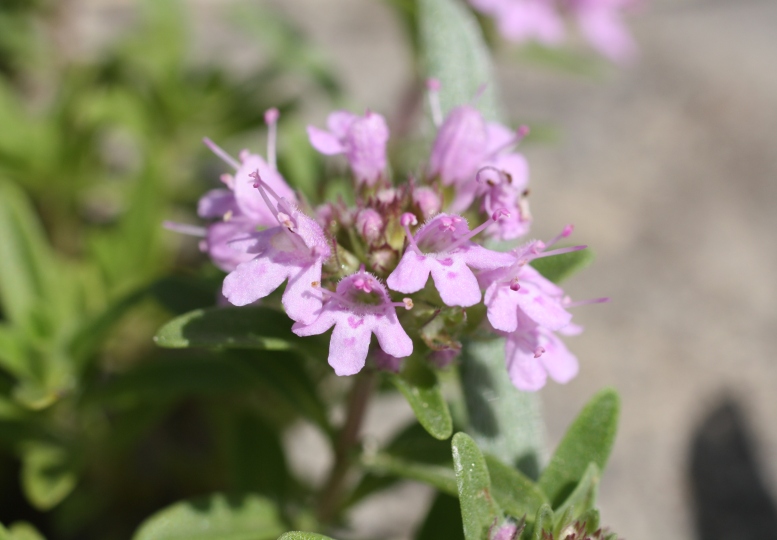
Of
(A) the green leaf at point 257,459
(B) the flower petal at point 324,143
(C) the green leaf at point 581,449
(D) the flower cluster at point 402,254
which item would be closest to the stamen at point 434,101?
(D) the flower cluster at point 402,254

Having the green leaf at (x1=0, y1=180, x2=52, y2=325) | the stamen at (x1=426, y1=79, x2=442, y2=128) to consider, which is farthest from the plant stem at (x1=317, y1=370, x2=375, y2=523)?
the green leaf at (x1=0, y1=180, x2=52, y2=325)

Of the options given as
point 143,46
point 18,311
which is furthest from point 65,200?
point 18,311

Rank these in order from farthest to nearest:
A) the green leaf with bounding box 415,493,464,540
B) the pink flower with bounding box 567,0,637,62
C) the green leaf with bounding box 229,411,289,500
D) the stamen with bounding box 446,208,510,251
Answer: the pink flower with bounding box 567,0,637,62, the green leaf with bounding box 229,411,289,500, the green leaf with bounding box 415,493,464,540, the stamen with bounding box 446,208,510,251

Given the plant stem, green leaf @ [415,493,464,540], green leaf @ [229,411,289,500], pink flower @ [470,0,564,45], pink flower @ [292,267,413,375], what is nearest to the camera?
pink flower @ [292,267,413,375]

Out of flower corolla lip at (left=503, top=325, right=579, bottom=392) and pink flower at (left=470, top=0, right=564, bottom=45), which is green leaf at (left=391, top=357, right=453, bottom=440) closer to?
flower corolla lip at (left=503, top=325, right=579, bottom=392)

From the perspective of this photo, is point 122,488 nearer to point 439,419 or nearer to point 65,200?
point 65,200

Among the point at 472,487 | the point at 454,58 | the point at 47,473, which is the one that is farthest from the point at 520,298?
the point at 47,473

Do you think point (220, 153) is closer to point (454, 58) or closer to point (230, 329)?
point (230, 329)
